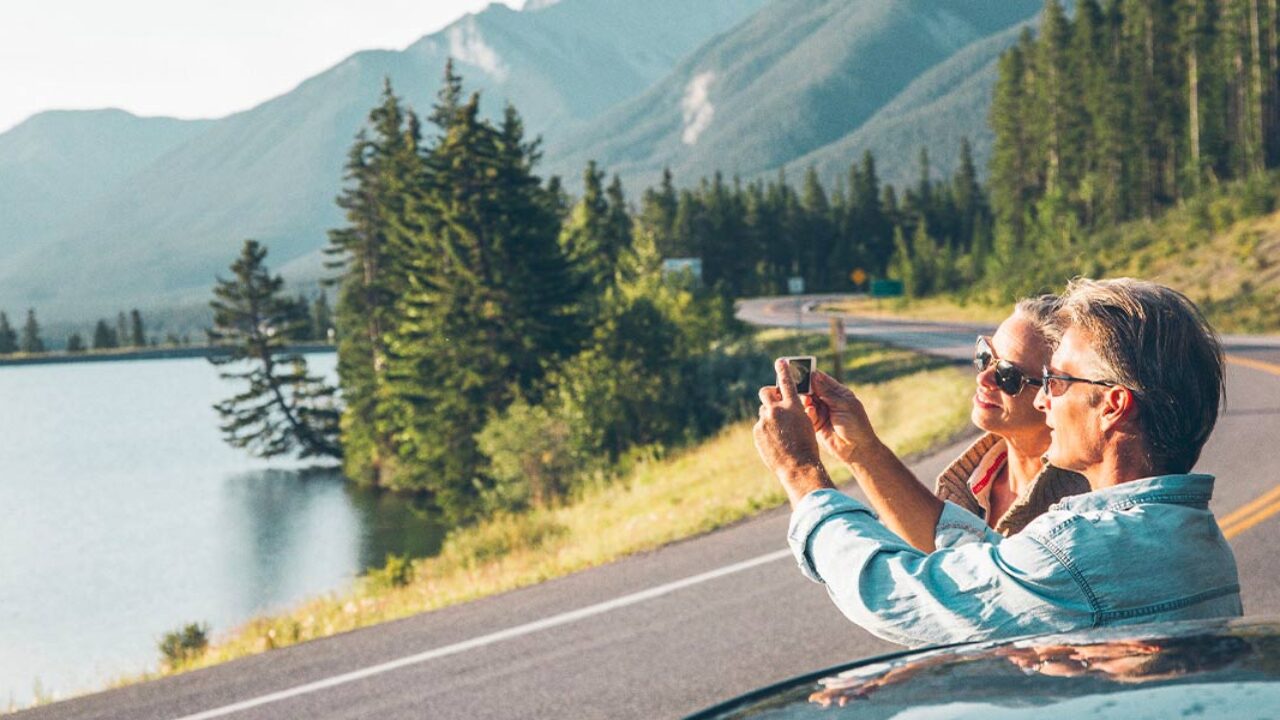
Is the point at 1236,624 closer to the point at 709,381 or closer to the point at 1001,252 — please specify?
the point at 709,381

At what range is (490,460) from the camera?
4303 cm

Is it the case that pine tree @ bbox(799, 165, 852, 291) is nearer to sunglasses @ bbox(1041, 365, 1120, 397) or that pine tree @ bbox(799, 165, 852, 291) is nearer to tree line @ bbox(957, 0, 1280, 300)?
tree line @ bbox(957, 0, 1280, 300)

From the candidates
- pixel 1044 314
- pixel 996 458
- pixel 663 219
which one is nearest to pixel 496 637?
pixel 996 458

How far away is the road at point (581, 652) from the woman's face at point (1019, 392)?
3.59 m

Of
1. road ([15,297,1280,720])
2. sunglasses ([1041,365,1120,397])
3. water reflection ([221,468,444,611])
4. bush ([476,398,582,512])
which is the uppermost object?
sunglasses ([1041,365,1120,397])

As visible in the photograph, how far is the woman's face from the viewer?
3.03 meters

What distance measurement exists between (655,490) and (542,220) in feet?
78.9

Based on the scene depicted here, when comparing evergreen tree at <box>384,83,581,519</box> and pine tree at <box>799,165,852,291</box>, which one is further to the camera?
pine tree at <box>799,165,852,291</box>

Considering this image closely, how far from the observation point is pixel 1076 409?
8.18 feet

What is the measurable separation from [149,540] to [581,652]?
123 ft

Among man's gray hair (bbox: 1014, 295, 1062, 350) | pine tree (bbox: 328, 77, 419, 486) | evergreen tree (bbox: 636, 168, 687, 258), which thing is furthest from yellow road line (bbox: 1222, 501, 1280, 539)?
evergreen tree (bbox: 636, 168, 687, 258)

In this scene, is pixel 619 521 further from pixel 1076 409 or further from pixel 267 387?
pixel 267 387

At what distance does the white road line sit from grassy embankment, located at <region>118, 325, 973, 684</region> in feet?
4.30

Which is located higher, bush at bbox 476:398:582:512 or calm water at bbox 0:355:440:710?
bush at bbox 476:398:582:512
